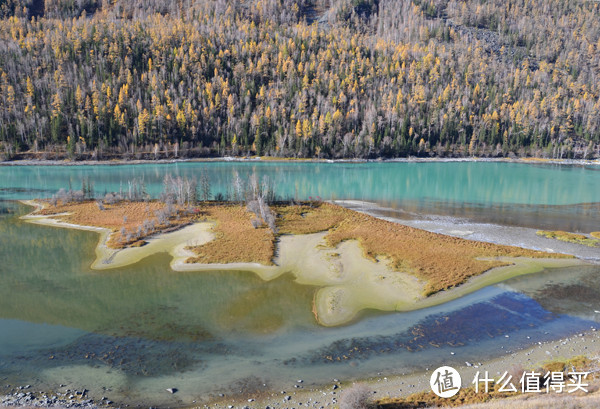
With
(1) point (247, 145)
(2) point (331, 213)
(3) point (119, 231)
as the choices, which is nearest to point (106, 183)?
(3) point (119, 231)

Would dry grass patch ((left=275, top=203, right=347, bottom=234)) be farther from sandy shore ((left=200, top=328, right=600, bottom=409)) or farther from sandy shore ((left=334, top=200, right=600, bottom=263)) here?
sandy shore ((left=200, top=328, right=600, bottom=409))

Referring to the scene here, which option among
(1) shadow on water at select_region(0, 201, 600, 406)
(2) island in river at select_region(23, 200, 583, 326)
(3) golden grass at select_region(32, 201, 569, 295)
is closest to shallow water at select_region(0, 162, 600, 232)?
(3) golden grass at select_region(32, 201, 569, 295)

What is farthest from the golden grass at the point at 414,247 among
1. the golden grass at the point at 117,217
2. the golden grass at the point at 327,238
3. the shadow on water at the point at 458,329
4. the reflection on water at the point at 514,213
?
the golden grass at the point at 117,217

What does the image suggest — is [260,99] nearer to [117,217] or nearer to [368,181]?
[368,181]

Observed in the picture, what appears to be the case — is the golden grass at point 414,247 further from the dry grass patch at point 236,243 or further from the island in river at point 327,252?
the dry grass patch at point 236,243

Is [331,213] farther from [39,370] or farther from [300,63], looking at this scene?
[300,63]

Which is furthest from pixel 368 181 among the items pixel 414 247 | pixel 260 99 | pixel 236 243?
pixel 260 99
